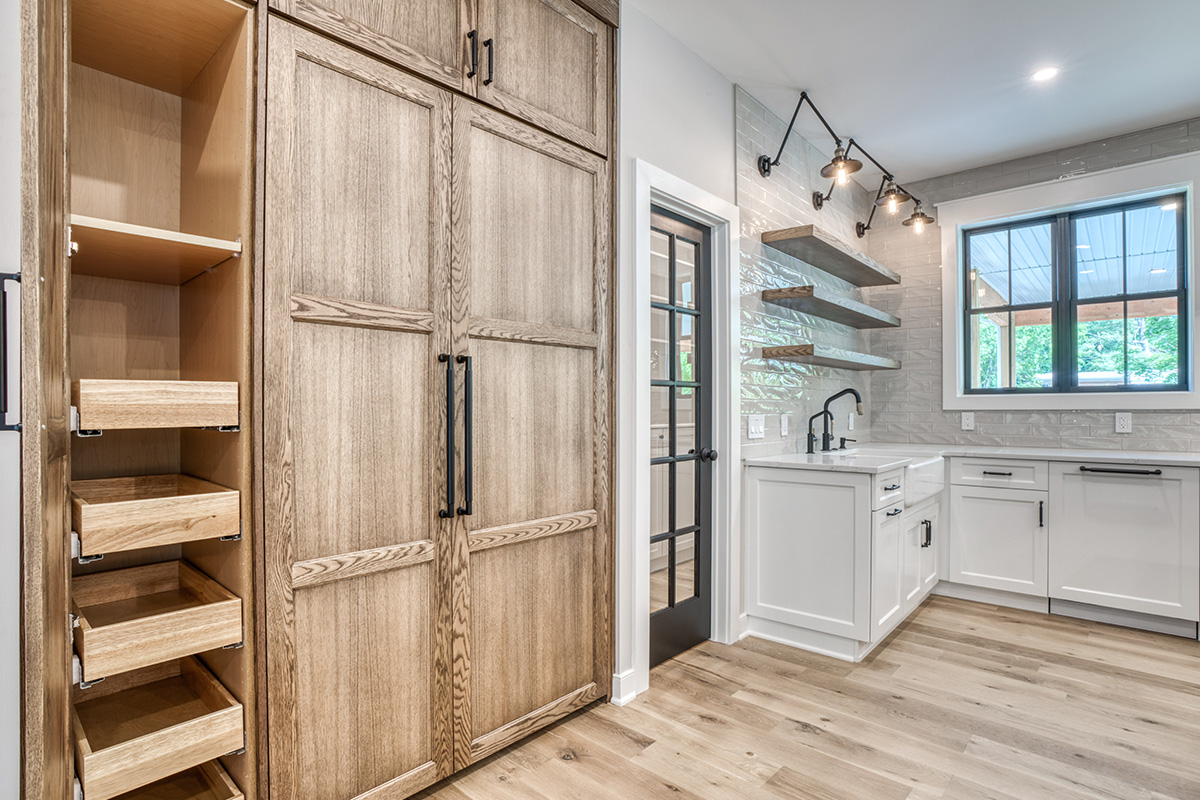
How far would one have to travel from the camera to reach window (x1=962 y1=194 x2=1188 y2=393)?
11.9ft

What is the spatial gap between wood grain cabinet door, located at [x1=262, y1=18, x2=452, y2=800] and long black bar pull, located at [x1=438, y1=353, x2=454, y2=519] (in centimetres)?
2

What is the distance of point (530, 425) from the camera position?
211cm

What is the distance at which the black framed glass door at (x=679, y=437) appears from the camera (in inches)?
110

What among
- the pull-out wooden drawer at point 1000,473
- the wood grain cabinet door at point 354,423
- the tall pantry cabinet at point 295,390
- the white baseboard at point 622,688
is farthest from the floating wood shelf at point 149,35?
the pull-out wooden drawer at point 1000,473

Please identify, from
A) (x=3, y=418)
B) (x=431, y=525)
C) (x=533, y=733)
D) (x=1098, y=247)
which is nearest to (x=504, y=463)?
(x=431, y=525)

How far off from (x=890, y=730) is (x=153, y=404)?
8.06 feet

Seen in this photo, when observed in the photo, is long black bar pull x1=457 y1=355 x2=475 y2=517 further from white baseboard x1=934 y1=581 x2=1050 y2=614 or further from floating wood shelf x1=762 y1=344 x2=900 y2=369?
white baseboard x1=934 y1=581 x2=1050 y2=614

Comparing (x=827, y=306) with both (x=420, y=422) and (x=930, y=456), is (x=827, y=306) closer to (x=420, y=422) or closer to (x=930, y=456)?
(x=930, y=456)

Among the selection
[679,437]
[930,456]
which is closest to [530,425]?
[679,437]

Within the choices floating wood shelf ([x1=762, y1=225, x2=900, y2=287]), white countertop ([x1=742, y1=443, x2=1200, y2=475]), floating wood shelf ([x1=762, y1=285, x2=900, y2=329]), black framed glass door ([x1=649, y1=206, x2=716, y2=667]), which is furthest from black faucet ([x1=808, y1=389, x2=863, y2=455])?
black framed glass door ([x1=649, y1=206, x2=716, y2=667])

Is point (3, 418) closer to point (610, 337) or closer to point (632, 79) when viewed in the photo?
point (610, 337)

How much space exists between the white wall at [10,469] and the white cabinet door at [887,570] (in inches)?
109

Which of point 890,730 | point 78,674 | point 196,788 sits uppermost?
point 78,674

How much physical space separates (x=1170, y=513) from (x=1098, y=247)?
1.65 m
